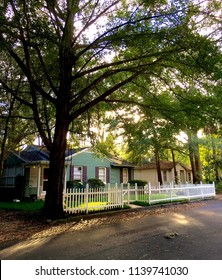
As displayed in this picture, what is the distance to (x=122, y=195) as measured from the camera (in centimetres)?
1155

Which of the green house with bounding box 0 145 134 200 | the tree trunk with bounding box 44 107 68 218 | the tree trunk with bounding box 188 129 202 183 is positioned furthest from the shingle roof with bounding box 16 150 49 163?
the tree trunk with bounding box 188 129 202 183

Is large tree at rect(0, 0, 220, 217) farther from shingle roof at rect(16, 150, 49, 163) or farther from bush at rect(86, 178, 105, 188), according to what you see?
bush at rect(86, 178, 105, 188)

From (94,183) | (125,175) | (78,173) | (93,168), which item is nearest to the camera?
(94,183)

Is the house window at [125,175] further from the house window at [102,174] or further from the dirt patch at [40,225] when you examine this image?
the dirt patch at [40,225]

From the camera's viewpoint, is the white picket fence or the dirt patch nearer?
the dirt patch

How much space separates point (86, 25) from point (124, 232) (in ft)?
24.6

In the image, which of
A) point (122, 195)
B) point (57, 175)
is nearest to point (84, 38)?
point (57, 175)

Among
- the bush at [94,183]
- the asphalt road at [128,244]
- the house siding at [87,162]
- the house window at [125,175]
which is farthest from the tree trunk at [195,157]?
the asphalt road at [128,244]

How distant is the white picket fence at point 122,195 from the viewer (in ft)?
32.0

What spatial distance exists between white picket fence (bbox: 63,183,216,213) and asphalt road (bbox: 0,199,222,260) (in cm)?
222

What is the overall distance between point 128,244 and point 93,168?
15583 mm

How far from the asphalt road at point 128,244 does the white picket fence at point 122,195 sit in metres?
2.22

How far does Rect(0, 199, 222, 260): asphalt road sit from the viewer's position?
15.0ft

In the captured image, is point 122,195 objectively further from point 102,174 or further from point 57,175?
point 102,174
